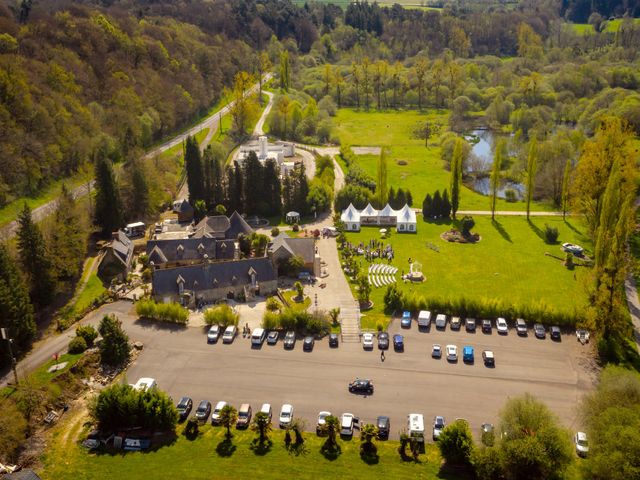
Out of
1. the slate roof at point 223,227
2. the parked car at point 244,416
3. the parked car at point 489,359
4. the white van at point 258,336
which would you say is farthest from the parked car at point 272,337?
the slate roof at point 223,227

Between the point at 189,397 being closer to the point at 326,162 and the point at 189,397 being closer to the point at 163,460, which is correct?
the point at 163,460

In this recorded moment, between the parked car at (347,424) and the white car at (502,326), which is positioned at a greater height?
the white car at (502,326)

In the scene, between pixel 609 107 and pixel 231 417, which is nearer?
pixel 231 417

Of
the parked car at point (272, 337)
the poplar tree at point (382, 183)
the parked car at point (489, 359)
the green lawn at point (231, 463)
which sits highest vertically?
the poplar tree at point (382, 183)

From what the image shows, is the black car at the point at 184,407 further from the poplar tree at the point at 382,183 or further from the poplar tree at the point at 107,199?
the poplar tree at the point at 382,183

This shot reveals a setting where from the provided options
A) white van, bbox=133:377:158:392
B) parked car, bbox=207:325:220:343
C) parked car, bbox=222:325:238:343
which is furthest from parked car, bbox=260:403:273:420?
parked car, bbox=207:325:220:343

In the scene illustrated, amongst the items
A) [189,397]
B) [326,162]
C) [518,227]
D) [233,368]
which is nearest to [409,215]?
[518,227]

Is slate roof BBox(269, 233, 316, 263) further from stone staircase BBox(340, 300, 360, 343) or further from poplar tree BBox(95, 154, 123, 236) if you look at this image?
poplar tree BBox(95, 154, 123, 236)
